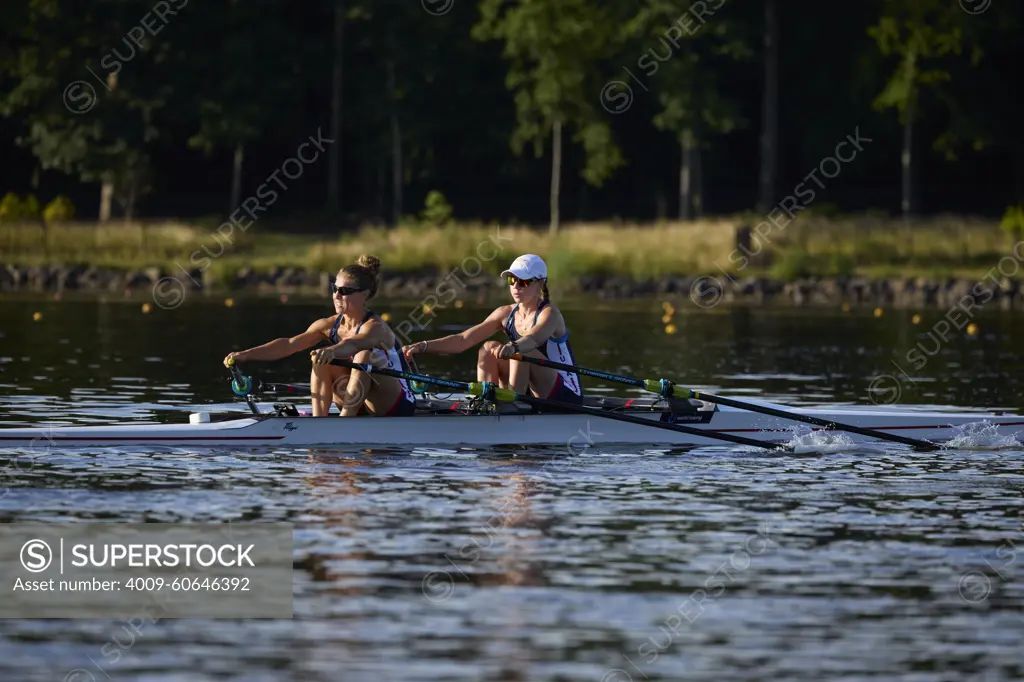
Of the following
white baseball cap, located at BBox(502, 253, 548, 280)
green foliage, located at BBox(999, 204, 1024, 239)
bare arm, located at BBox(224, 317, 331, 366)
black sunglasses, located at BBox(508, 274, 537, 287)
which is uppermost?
green foliage, located at BBox(999, 204, 1024, 239)

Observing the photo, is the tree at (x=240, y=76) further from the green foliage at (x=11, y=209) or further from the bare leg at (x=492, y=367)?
the bare leg at (x=492, y=367)

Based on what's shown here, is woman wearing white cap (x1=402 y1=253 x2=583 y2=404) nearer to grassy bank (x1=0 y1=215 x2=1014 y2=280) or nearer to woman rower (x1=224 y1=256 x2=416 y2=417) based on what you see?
woman rower (x1=224 y1=256 x2=416 y2=417)

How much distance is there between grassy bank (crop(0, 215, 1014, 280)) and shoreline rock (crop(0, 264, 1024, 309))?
21.6 inches

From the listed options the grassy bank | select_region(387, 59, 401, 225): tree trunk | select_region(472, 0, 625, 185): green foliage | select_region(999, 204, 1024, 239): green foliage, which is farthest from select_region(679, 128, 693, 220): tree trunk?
select_region(999, 204, 1024, 239): green foliage

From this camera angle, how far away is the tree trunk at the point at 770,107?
5988cm

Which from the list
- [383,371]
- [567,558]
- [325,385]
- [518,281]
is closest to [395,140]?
[518,281]

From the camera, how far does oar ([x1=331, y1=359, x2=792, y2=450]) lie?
16703 mm

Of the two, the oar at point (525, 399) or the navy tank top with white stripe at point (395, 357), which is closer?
the oar at point (525, 399)

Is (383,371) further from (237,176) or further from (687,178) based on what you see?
(237,176)

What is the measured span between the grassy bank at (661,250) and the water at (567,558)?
1050 inches

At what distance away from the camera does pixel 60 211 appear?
196 feet

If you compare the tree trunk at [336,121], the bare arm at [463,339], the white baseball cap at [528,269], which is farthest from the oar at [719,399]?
the tree trunk at [336,121]

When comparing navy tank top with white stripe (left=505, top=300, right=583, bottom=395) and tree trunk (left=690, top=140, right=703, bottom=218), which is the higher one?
tree trunk (left=690, top=140, right=703, bottom=218)

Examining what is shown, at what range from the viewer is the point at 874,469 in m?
Result: 16.8
